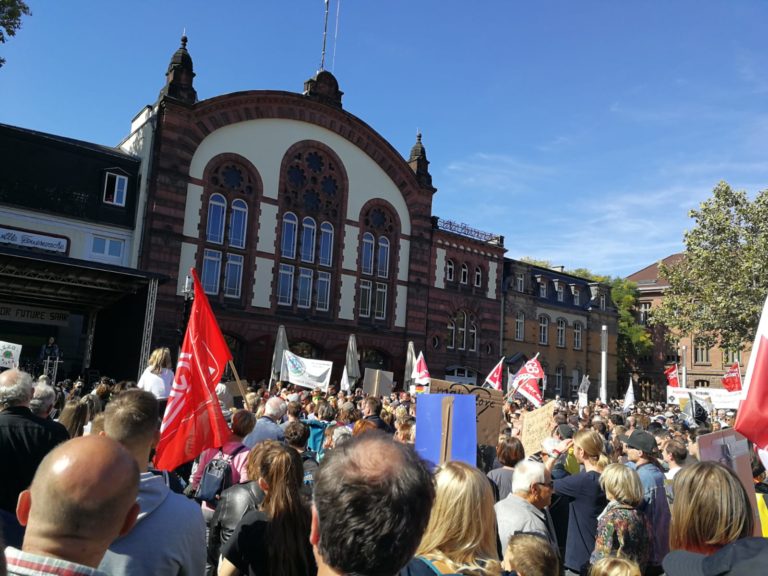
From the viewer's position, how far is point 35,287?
23.0m

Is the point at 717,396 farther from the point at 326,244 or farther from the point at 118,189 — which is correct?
the point at 118,189

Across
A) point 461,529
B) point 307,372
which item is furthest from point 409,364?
point 461,529

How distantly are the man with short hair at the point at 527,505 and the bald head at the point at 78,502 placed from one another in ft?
10.5

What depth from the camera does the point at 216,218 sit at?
98.2 feet

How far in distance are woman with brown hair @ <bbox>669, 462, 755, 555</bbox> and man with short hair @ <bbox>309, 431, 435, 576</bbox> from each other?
1796 millimetres

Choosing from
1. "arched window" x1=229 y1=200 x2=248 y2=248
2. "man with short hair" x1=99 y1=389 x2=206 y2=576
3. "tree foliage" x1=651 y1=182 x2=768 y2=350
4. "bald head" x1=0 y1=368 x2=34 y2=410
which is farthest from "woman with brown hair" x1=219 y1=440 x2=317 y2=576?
"tree foliage" x1=651 y1=182 x2=768 y2=350

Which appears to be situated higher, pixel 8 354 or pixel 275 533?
pixel 8 354

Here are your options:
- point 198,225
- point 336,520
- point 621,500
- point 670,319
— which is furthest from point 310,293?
point 336,520

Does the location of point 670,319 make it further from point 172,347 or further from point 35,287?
point 35,287

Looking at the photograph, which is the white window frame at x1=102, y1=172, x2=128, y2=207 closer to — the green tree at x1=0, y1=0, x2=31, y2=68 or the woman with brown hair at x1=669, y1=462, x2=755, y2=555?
the green tree at x1=0, y1=0, x2=31, y2=68

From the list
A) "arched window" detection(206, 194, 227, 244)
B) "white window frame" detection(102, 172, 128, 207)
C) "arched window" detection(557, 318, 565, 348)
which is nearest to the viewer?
"white window frame" detection(102, 172, 128, 207)

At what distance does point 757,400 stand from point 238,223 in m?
28.0

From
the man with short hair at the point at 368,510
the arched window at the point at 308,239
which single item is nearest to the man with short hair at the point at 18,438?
the man with short hair at the point at 368,510

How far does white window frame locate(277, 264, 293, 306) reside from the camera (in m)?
31.6
